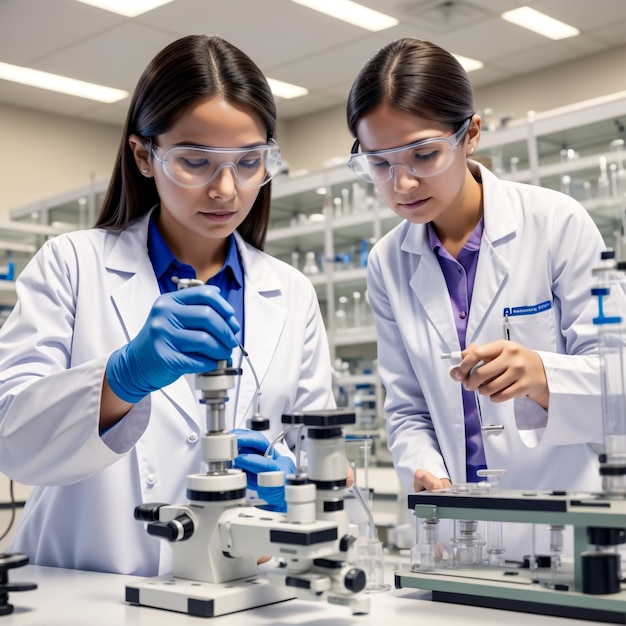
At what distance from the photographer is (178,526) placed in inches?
48.4

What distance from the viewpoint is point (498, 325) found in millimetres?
1916

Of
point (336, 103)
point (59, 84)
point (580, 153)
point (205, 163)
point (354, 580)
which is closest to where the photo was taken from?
point (354, 580)

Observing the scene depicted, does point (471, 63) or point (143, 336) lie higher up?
point (471, 63)

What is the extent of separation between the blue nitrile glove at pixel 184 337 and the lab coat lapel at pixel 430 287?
2.51 feet

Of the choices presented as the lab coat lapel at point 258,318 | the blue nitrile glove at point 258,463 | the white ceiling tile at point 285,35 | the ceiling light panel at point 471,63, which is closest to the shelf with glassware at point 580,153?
the white ceiling tile at point 285,35

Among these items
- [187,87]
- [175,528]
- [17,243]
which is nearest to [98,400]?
[175,528]

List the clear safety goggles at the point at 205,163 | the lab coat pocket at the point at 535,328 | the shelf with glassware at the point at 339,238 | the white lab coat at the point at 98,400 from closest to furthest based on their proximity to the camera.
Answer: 1. the white lab coat at the point at 98,400
2. the clear safety goggles at the point at 205,163
3. the lab coat pocket at the point at 535,328
4. the shelf with glassware at the point at 339,238

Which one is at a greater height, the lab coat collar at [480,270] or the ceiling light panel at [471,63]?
the ceiling light panel at [471,63]

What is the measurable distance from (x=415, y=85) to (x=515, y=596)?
109cm

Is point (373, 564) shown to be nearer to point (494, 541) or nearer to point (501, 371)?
point (494, 541)

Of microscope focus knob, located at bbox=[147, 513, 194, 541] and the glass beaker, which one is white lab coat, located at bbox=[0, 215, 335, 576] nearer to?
microscope focus knob, located at bbox=[147, 513, 194, 541]

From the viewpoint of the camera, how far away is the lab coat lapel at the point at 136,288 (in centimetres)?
162

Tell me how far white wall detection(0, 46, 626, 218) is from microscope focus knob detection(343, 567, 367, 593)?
6578 mm

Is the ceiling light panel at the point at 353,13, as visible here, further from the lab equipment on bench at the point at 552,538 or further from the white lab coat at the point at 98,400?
the lab equipment on bench at the point at 552,538
